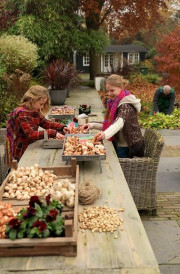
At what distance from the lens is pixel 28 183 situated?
290 centimetres

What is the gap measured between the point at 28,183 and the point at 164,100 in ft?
25.6

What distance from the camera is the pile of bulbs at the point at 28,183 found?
2.73 m

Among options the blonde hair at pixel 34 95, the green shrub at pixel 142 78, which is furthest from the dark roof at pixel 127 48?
the blonde hair at pixel 34 95

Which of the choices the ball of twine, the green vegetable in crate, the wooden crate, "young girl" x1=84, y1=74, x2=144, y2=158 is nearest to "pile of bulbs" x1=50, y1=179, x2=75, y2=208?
the ball of twine

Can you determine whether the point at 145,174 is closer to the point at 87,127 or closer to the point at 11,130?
the point at 87,127

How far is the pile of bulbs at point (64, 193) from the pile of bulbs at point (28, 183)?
Result: 0.15 metres

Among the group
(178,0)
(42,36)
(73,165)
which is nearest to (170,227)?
(73,165)

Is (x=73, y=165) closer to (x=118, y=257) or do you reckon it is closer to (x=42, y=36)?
(x=118, y=257)

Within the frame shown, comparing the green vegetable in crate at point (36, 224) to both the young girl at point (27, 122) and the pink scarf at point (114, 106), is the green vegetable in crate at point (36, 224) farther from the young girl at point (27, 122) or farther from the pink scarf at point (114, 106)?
the pink scarf at point (114, 106)

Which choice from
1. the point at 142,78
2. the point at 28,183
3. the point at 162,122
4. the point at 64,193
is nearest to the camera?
the point at 64,193

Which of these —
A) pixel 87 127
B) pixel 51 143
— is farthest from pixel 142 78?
pixel 51 143

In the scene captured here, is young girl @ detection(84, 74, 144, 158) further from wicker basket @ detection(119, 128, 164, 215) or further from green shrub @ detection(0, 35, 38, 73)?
green shrub @ detection(0, 35, 38, 73)

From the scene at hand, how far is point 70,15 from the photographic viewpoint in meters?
18.8

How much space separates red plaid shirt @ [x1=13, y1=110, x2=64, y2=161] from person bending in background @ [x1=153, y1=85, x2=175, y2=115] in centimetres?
538
